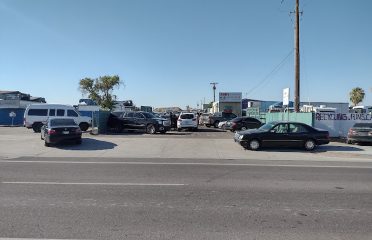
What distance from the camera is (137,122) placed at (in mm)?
30781

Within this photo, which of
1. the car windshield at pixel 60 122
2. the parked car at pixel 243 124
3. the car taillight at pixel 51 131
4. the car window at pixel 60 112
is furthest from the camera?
the parked car at pixel 243 124

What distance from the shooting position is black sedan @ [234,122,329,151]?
19781 millimetres

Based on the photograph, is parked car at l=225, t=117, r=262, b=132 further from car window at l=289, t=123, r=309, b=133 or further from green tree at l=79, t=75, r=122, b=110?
green tree at l=79, t=75, r=122, b=110

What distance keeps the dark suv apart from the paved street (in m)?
13.7

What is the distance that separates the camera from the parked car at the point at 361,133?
72.1 ft

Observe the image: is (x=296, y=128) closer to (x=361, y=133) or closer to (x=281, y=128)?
(x=281, y=128)

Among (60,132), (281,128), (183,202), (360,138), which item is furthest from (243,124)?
(183,202)

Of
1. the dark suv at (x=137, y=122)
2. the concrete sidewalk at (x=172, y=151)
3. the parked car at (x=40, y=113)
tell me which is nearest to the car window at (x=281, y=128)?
the concrete sidewalk at (x=172, y=151)

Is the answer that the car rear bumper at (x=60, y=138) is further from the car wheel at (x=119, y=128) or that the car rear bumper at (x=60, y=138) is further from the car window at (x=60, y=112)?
the car window at (x=60, y=112)

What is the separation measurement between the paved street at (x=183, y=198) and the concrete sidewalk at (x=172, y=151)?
110cm

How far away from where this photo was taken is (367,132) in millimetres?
21984

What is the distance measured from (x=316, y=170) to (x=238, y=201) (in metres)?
6.11

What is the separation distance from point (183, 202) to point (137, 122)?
23.1m

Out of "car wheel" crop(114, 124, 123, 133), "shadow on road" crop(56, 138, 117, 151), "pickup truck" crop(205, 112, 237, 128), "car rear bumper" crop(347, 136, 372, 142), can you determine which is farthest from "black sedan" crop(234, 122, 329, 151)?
"pickup truck" crop(205, 112, 237, 128)
